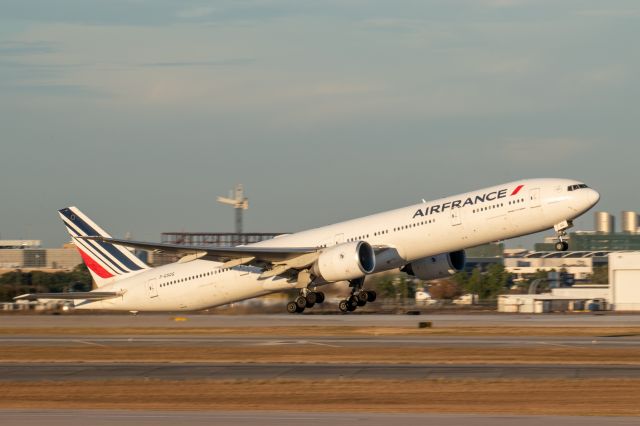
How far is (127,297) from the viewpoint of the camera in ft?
193

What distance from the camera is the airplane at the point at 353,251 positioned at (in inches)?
1816

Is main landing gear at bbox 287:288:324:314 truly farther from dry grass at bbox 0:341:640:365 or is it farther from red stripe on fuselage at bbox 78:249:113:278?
red stripe on fuselage at bbox 78:249:113:278

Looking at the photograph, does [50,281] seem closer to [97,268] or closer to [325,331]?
[97,268]

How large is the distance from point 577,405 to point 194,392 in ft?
31.7

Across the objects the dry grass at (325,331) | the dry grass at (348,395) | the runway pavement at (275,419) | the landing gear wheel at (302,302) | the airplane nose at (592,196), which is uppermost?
the airplane nose at (592,196)

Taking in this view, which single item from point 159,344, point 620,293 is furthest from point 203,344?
point 620,293

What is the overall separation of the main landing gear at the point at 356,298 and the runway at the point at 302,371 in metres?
18.7

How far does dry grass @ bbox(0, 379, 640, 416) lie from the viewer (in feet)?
75.3

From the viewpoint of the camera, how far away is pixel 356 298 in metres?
51.6

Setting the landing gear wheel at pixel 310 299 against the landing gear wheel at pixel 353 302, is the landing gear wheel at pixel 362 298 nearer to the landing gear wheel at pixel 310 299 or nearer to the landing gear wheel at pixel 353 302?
the landing gear wheel at pixel 353 302

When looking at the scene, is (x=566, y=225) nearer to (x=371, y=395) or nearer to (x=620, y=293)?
(x=371, y=395)

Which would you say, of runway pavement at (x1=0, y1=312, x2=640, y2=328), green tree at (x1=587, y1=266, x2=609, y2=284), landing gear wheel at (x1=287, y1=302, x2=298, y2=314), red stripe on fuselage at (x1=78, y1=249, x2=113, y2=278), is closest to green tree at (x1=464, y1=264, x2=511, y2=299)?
green tree at (x1=587, y1=266, x2=609, y2=284)

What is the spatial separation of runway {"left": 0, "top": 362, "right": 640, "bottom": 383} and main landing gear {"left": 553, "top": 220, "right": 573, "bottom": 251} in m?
15.6

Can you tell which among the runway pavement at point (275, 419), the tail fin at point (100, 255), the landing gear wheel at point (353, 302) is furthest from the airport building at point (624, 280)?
the runway pavement at point (275, 419)
